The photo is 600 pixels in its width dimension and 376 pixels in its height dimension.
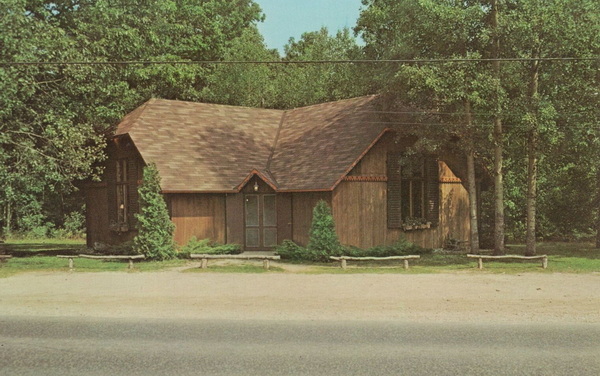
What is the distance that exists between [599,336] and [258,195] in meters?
19.4

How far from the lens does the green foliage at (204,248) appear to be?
25.5 metres

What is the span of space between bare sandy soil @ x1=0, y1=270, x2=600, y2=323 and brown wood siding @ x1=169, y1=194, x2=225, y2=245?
6.26 meters

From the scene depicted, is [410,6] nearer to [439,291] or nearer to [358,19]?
[439,291]

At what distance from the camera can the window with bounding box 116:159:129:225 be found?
29000 mm

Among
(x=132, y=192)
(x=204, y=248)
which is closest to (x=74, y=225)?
(x=132, y=192)

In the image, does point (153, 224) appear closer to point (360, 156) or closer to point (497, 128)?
point (360, 156)

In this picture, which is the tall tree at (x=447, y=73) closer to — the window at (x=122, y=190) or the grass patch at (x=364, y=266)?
the grass patch at (x=364, y=266)

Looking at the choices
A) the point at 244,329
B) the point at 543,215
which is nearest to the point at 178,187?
the point at 244,329

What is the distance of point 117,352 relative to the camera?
31.3 feet

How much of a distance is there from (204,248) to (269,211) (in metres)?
4.01

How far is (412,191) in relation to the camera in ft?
90.8

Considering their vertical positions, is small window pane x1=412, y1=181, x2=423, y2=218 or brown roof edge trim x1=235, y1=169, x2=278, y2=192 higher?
brown roof edge trim x1=235, y1=169, x2=278, y2=192

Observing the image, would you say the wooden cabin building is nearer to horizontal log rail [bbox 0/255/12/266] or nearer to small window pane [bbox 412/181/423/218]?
small window pane [bbox 412/181/423/218]

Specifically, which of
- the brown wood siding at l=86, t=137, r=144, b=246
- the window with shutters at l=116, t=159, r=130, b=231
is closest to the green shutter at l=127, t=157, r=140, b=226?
the brown wood siding at l=86, t=137, r=144, b=246
